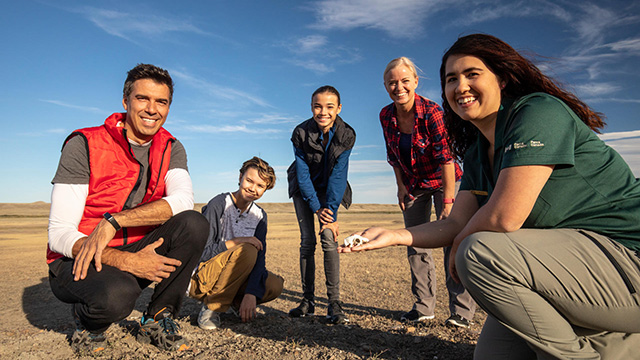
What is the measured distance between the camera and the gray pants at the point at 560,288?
1813 millimetres

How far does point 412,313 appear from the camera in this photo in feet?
12.6

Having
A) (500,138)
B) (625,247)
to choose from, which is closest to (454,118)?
(500,138)

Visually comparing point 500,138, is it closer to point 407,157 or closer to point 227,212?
point 407,157

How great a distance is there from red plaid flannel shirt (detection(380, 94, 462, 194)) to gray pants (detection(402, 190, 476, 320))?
14 cm

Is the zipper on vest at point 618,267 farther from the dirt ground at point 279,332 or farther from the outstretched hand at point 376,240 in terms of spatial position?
the dirt ground at point 279,332

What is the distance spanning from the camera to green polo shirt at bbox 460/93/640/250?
1.84 m

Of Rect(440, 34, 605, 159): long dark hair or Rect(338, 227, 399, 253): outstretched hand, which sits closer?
Rect(440, 34, 605, 159): long dark hair

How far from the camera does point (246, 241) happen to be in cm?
360

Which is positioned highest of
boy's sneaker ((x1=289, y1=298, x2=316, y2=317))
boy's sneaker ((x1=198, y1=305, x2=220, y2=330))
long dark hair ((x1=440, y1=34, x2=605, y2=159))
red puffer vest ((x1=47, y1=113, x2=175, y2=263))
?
long dark hair ((x1=440, y1=34, x2=605, y2=159))

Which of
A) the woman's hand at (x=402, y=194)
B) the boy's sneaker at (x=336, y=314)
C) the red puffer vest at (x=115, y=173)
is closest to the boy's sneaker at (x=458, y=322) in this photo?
the boy's sneaker at (x=336, y=314)

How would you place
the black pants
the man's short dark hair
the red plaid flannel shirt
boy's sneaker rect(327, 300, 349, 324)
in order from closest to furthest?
the black pants < the man's short dark hair < boy's sneaker rect(327, 300, 349, 324) < the red plaid flannel shirt

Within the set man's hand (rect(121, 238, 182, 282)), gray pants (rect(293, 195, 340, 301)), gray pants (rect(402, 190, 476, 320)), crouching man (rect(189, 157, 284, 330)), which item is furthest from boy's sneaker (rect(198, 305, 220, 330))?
gray pants (rect(402, 190, 476, 320))

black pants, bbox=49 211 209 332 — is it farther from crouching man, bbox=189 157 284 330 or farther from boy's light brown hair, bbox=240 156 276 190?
boy's light brown hair, bbox=240 156 276 190

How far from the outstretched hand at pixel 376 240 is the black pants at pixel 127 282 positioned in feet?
4.14
